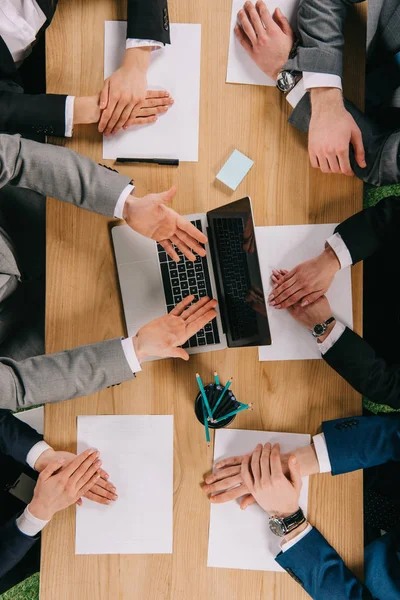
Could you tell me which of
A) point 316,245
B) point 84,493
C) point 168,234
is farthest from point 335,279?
point 84,493

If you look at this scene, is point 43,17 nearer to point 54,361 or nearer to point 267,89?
point 267,89

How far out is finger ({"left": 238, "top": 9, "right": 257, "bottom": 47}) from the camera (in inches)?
52.3

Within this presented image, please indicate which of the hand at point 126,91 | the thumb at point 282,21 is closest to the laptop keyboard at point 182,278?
the hand at point 126,91

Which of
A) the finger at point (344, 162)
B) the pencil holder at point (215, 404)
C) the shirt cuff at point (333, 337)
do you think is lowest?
the pencil holder at point (215, 404)

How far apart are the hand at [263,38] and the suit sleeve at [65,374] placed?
83 cm

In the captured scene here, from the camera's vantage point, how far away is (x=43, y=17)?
4.43 ft

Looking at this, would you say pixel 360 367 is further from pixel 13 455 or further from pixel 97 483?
pixel 13 455

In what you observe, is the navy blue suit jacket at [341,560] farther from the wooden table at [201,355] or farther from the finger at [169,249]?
the finger at [169,249]

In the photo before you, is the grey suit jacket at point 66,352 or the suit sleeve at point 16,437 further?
the suit sleeve at point 16,437

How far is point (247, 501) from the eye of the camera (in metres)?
1.33

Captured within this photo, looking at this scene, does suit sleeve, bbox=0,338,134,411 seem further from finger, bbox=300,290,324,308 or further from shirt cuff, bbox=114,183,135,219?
finger, bbox=300,290,324,308

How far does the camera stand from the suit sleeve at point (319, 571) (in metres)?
1.28

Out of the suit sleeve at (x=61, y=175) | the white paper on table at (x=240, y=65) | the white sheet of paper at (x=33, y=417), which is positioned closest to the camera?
the suit sleeve at (x=61, y=175)

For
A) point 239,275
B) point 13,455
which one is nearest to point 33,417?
point 13,455
